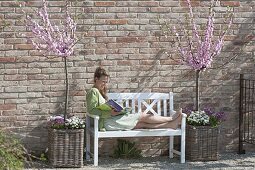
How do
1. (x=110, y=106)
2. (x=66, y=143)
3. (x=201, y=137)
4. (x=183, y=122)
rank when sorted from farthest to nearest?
(x=201, y=137) < (x=183, y=122) < (x=110, y=106) < (x=66, y=143)

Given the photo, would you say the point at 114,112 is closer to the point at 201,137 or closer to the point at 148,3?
the point at 201,137

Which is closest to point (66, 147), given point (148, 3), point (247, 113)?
point (148, 3)

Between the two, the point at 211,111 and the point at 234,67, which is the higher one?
the point at 234,67

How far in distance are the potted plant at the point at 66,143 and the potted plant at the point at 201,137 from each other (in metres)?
1.49

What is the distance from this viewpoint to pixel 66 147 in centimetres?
778

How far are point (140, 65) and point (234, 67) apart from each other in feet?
4.61

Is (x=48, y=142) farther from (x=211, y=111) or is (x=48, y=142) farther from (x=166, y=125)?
(x=211, y=111)

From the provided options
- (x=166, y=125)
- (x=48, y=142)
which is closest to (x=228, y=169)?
(x=166, y=125)

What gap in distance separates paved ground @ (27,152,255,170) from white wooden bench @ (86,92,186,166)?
154 mm

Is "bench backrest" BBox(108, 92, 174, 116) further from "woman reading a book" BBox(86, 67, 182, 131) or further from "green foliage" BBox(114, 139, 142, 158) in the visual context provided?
"green foliage" BBox(114, 139, 142, 158)

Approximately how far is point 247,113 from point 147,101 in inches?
59.6

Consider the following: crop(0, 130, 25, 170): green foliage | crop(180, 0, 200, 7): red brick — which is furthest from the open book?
crop(0, 130, 25, 170): green foliage

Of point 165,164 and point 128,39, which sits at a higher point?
point 128,39

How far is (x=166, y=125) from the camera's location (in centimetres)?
823
